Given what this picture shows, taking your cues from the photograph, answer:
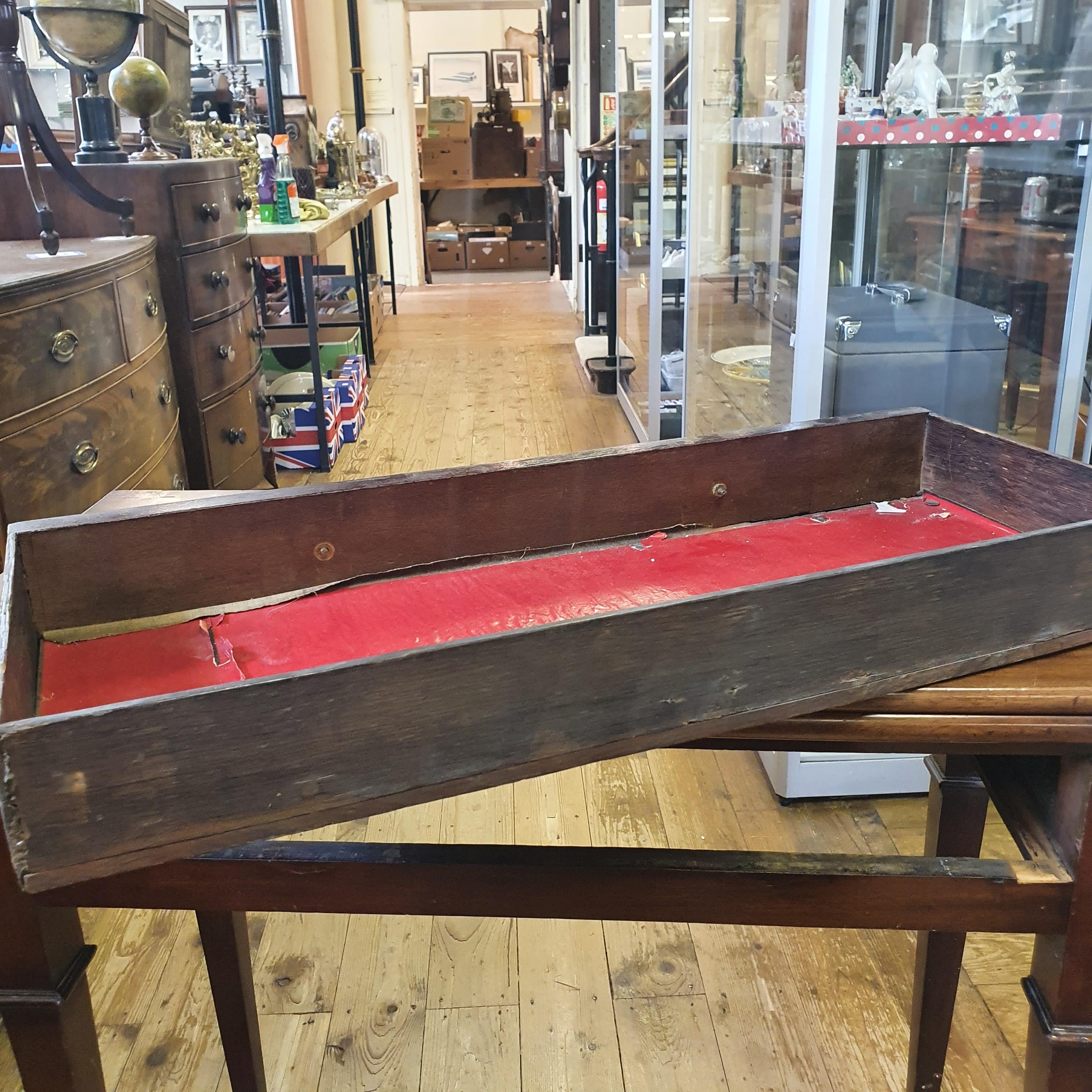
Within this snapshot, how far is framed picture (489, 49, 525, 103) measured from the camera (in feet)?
34.5

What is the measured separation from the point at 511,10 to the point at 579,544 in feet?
34.9

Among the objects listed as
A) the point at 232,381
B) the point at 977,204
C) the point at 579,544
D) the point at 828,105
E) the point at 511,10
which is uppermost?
the point at 511,10

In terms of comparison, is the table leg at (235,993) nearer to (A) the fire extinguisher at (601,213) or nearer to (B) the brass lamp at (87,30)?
(B) the brass lamp at (87,30)

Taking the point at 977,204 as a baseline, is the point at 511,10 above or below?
above

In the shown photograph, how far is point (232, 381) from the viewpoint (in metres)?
2.75

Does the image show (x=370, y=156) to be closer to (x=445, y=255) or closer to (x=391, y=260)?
(x=391, y=260)

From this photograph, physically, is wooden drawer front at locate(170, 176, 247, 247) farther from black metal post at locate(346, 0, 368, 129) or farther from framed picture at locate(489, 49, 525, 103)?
framed picture at locate(489, 49, 525, 103)

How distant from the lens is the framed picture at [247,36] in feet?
22.6

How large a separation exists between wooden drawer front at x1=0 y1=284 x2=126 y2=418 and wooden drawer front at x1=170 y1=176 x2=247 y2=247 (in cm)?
66

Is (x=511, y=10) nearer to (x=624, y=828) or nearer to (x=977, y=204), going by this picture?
(x=977, y=204)

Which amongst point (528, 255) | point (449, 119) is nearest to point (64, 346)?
point (528, 255)

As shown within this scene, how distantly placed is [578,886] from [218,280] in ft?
7.25

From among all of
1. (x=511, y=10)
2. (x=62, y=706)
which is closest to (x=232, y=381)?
(x=62, y=706)

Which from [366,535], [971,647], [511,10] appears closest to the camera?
[971,647]
